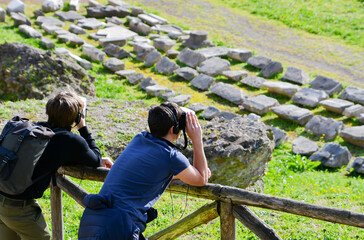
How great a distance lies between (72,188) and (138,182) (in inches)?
53.8

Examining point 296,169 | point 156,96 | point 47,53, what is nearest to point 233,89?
point 156,96

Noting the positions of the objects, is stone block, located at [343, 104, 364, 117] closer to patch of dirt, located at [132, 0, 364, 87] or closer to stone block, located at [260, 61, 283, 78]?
patch of dirt, located at [132, 0, 364, 87]

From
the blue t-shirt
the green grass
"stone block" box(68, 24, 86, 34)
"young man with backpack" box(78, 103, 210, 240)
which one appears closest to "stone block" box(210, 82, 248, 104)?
the green grass

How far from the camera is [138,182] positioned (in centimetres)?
351

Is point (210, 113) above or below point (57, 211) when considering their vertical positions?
below

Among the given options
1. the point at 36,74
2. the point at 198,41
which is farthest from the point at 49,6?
the point at 36,74

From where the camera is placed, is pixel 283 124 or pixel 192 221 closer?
pixel 192 221

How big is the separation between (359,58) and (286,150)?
7.70 meters

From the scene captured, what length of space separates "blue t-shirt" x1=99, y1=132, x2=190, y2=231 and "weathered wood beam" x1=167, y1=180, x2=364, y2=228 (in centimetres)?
50

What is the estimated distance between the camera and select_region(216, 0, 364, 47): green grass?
2022 centimetres

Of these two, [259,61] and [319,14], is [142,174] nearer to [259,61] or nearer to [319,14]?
[259,61]

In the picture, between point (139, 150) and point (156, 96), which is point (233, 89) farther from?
point (139, 150)

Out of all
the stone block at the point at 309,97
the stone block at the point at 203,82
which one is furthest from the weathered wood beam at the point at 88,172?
the stone block at the point at 203,82

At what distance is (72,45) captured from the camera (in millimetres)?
18125
